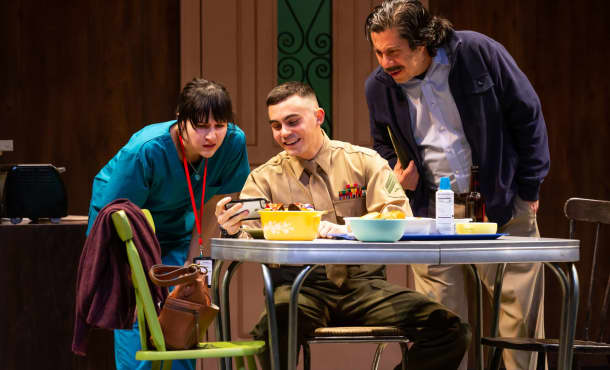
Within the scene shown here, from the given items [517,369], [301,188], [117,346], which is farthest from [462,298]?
[117,346]

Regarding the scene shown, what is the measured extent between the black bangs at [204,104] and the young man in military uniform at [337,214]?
0.18 meters

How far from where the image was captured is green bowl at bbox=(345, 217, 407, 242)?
6.69 feet

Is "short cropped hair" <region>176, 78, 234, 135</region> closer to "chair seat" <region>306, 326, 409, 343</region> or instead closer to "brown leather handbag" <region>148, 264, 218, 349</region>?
"brown leather handbag" <region>148, 264, 218, 349</region>

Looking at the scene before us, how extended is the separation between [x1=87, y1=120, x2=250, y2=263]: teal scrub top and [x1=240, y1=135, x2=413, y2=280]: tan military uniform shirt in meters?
0.38

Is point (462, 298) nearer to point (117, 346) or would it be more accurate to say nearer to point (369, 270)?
point (369, 270)

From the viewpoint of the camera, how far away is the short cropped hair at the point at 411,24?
2812mm

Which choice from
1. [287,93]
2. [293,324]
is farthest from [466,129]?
[293,324]

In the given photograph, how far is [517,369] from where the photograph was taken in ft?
9.16

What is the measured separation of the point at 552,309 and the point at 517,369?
2182 mm

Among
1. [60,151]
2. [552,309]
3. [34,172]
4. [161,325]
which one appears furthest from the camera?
[552,309]

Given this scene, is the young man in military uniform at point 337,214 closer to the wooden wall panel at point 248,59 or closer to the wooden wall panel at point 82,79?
the wooden wall panel at point 248,59

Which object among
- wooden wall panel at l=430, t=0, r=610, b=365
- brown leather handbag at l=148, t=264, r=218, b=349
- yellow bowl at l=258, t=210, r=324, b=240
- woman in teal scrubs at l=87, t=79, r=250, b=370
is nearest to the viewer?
yellow bowl at l=258, t=210, r=324, b=240

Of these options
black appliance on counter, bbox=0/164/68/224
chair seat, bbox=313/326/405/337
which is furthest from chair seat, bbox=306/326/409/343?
black appliance on counter, bbox=0/164/68/224

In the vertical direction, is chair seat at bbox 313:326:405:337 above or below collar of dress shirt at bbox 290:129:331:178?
below
